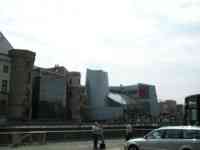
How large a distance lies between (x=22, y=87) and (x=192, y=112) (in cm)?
6129

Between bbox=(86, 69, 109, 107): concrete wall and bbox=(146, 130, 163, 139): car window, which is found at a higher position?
bbox=(86, 69, 109, 107): concrete wall

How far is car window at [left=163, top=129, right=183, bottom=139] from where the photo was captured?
18.0 m

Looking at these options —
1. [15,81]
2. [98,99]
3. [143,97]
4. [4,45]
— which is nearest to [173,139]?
[15,81]

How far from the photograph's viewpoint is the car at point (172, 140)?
1741 cm

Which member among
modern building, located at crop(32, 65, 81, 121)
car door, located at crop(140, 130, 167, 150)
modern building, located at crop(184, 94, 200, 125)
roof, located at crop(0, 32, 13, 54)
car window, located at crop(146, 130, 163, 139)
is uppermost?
roof, located at crop(0, 32, 13, 54)

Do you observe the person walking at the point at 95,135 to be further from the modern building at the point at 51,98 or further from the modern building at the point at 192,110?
the modern building at the point at 51,98

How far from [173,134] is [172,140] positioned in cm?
34

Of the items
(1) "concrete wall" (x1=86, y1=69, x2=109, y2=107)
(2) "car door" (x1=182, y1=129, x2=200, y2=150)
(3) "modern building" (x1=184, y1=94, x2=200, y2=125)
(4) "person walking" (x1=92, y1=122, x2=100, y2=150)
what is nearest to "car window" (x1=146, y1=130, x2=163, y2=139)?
(2) "car door" (x1=182, y1=129, x2=200, y2=150)

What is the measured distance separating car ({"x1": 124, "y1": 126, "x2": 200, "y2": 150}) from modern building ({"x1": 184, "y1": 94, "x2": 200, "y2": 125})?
890cm

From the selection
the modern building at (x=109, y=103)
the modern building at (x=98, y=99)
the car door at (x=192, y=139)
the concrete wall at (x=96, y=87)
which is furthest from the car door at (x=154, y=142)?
the concrete wall at (x=96, y=87)

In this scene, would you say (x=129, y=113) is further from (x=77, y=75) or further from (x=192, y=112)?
(x=192, y=112)

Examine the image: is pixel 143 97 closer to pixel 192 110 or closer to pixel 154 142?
pixel 192 110

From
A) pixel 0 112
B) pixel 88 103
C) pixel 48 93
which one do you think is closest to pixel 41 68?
pixel 48 93

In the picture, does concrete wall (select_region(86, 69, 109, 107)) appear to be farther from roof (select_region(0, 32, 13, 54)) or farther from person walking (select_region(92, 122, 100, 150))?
person walking (select_region(92, 122, 100, 150))
